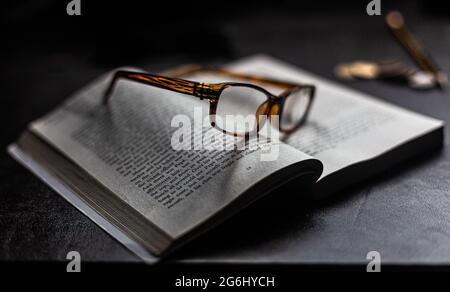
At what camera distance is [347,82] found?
1.13 meters

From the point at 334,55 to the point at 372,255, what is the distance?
72 cm

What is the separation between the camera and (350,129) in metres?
0.84

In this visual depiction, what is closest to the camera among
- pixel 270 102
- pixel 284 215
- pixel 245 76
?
pixel 284 215

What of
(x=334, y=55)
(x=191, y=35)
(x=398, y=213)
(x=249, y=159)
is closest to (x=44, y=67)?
(x=191, y=35)

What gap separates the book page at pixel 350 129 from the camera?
77cm

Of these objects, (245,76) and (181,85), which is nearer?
(181,85)

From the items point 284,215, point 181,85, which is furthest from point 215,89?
point 284,215

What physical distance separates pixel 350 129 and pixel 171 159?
0.91 feet

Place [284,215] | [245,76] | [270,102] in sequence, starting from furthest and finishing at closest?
1. [245,76]
2. [270,102]
3. [284,215]

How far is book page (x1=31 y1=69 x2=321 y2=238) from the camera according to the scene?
65 centimetres

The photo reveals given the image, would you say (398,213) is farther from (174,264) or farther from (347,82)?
(347,82)

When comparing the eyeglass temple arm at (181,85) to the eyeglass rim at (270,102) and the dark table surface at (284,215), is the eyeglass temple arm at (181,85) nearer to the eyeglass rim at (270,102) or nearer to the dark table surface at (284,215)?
the eyeglass rim at (270,102)

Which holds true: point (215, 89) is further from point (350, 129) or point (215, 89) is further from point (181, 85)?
point (350, 129)

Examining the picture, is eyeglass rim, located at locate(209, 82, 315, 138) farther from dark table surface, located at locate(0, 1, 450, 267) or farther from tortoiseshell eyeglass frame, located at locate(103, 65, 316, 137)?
dark table surface, located at locate(0, 1, 450, 267)
